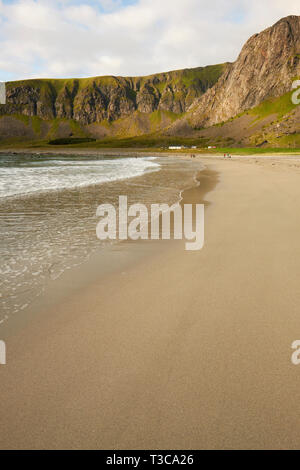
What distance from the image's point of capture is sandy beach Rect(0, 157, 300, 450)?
2773 millimetres

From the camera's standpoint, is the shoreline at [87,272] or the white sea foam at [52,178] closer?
the shoreline at [87,272]

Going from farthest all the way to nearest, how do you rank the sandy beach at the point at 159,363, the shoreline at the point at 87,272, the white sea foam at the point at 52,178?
the white sea foam at the point at 52,178 < the shoreline at the point at 87,272 < the sandy beach at the point at 159,363

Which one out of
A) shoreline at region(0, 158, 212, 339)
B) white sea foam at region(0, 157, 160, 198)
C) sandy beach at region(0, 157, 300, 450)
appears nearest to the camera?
sandy beach at region(0, 157, 300, 450)

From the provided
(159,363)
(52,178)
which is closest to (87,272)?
(159,363)

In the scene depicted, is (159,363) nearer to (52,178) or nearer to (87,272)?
(87,272)

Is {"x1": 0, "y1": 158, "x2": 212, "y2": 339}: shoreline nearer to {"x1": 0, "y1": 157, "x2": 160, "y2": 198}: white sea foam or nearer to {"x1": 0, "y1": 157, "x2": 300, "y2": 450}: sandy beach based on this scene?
{"x1": 0, "y1": 157, "x2": 300, "y2": 450}: sandy beach

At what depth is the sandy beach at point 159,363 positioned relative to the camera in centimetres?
277

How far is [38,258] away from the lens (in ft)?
24.3

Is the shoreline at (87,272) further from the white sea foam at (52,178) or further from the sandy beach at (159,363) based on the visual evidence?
the white sea foam at (52,178)

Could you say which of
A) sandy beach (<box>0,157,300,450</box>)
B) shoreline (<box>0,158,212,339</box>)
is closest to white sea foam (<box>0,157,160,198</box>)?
shoreline (<box>0,158,212,339</box>)

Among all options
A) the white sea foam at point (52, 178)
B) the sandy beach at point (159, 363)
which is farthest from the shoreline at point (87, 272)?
the white sea foam at point (52, 178)

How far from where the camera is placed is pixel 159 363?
3643 mm
